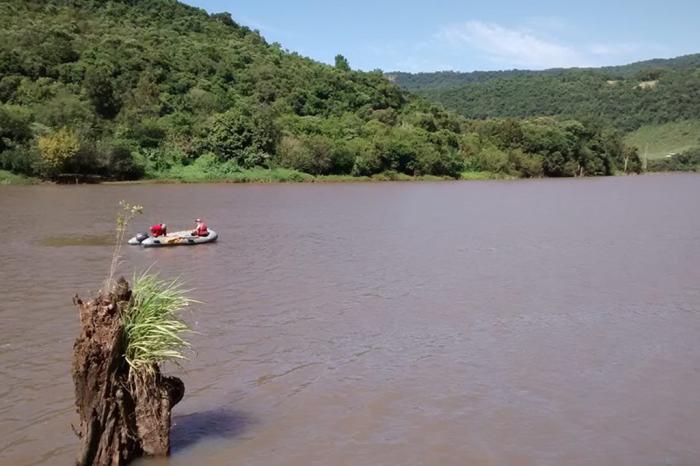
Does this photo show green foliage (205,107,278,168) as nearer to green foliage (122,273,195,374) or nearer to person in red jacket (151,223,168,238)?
person in red jacket (151,223,168,238)

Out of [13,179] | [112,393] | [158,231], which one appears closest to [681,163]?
→ [13,179]

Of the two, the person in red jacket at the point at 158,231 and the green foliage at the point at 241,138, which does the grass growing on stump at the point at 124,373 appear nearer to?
the person in red jacket at the point at 158,231

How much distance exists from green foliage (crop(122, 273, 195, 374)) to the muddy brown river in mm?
1544

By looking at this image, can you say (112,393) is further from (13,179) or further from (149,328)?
(13,179)

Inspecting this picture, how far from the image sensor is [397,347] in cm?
1468

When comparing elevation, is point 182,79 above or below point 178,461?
above

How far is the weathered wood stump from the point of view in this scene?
8.00 m

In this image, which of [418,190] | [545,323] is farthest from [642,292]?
[418,190]

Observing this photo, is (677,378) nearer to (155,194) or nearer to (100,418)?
(100,418)

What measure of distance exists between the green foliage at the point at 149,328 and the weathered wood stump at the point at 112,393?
0.14m

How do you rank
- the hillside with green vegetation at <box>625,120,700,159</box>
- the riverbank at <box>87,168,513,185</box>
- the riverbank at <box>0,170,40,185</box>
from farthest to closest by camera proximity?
the hillside with green vegetation at <box>625,120,700,159</box> → the riverbank at <box>87,168,513,185</box> → the riverbank at <box>0,170,40,185</box>

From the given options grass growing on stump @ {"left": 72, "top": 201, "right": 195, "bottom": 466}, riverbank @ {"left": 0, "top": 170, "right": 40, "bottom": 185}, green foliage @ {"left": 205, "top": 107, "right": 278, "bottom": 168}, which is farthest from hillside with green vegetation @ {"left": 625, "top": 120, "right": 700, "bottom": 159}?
grass growing on stump @ {"left": 72, "top": 201, "right": 195, "bottom": 466}

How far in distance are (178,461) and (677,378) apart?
29.4ft

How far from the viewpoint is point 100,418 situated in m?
8.25
